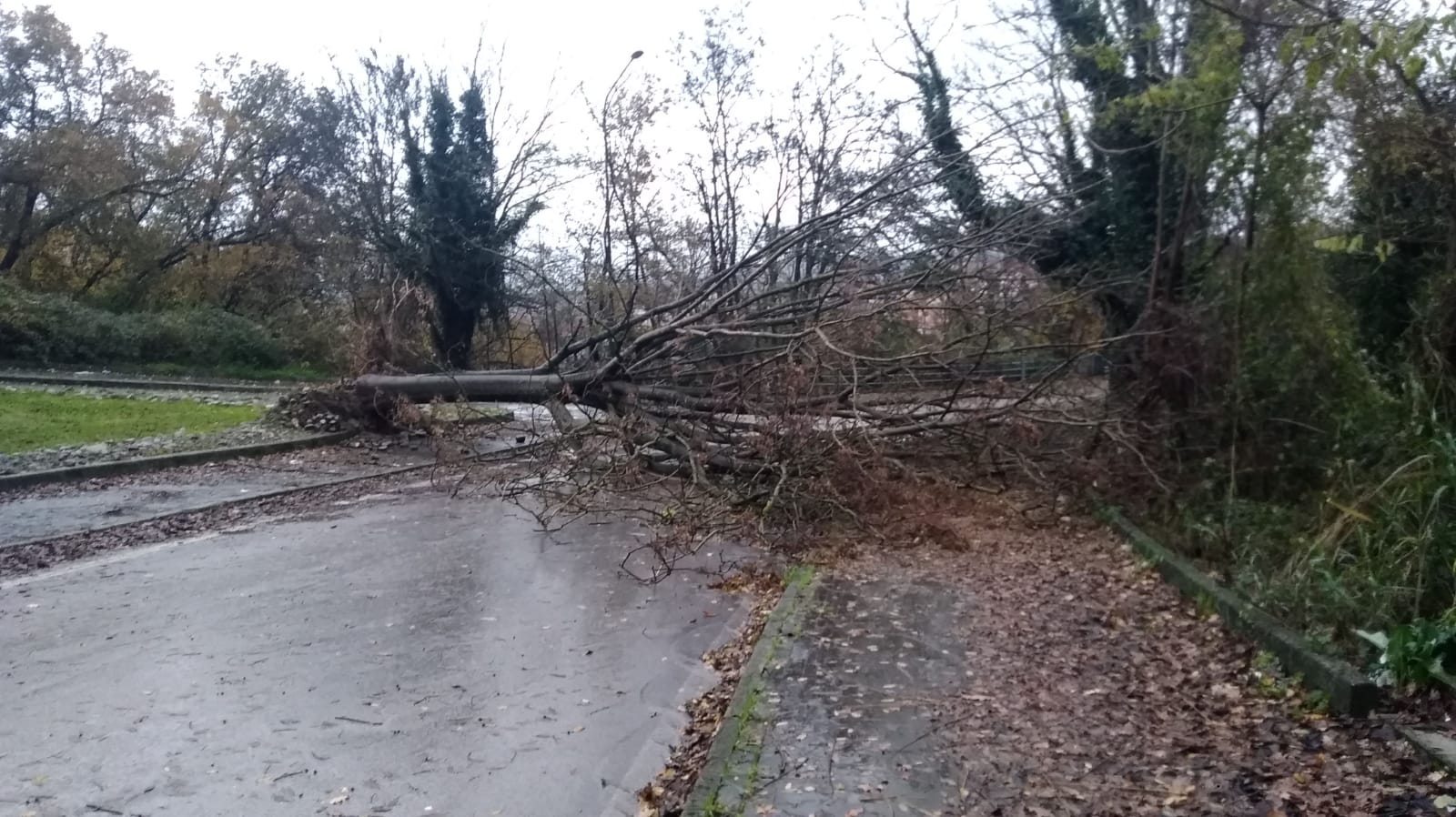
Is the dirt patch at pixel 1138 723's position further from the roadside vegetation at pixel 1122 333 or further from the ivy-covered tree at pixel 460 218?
the ivy-covered tree at pixel 460 218

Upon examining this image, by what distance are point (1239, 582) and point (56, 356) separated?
27.8 meters

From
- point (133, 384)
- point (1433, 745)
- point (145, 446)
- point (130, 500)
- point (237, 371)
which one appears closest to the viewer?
point (1433, 745)

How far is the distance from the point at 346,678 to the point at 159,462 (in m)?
9.16

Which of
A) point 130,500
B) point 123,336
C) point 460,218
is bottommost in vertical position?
point 130,500

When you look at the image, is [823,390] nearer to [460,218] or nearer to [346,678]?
[346,678]

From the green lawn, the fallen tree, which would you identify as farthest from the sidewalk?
the green lawn

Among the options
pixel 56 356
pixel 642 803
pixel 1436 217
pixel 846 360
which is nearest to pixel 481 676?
pixel 642 803

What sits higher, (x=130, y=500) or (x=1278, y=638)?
(x=130, y=500)

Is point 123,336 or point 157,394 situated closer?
point 157,394

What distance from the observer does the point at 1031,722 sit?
548 centimetres

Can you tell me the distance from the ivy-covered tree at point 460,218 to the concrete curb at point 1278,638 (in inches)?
824

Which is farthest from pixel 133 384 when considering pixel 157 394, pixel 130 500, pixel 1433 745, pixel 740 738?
pixel 1433 745

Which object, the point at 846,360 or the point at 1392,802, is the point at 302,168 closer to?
the point at 846,360

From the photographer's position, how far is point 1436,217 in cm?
871
